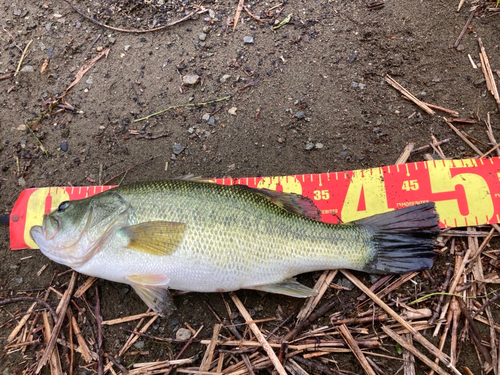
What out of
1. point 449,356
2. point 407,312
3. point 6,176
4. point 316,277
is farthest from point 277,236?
point 6,176

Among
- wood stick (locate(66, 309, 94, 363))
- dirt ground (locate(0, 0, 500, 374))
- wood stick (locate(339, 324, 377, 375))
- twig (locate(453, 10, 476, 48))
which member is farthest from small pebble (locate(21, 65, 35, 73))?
twig (locate(453, 10, 476, 48))

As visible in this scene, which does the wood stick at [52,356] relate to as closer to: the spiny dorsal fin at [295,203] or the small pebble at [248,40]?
the spiny dorsal fin at [295,203]

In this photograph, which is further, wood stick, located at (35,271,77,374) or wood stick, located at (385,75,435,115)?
wood stick, located at (385,75,435,115)

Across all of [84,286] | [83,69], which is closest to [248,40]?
[83,69]

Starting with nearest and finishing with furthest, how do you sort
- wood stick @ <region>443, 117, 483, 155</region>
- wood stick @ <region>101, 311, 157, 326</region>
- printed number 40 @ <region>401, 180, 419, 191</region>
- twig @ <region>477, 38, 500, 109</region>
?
wood stick @ <region>101, 311, 157, 326</region>
printed number 40 @ <region>401, 180, 419, 191</region>
wood stick @ <region>443, 117, 483, 155</region>
twig @ <region>477, 38, 500, 109</region>

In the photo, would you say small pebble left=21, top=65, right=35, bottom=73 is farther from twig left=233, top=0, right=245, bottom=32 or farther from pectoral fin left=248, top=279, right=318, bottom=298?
pectoral fin left=248, top=279, right=318, bottom=298

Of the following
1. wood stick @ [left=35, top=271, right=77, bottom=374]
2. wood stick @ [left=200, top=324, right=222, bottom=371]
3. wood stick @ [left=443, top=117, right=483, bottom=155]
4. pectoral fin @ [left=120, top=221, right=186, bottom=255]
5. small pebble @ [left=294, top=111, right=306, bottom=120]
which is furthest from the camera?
small pebble @ [left=294, top=111, right=306, bottom=120]
